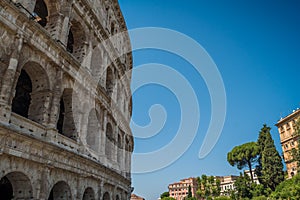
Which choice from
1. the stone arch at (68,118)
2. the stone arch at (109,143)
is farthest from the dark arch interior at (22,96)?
the stone arch at (109,143)

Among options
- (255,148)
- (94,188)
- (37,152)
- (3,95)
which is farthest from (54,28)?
(255,148)

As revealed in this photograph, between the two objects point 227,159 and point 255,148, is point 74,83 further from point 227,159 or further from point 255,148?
point 227,159

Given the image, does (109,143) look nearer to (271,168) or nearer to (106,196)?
(106,196)

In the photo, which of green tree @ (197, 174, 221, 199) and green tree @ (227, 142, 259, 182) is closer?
green tree @ (227, 142, 259, 182)

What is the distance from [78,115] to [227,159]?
1648 inches

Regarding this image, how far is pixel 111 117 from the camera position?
15797 millimetres

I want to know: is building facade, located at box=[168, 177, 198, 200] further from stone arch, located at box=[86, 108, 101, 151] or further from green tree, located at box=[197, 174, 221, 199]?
stone arch, located at box=[86, 108, 101, 151]

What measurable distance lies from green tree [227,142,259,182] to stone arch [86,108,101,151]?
34306 millimetres

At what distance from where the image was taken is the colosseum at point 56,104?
26.5ft

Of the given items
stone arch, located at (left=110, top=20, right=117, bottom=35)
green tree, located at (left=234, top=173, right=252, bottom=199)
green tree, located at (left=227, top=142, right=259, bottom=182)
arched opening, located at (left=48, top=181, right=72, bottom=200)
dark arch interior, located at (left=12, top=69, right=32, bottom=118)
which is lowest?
arched opening, located at (left=48, top=181, right=72, bottom=200)

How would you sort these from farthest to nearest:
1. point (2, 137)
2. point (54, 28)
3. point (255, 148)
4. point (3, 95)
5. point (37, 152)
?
point (255, 148) → point (54, 28) → point (37, 152) → point (3, 95) → point (2, 137)

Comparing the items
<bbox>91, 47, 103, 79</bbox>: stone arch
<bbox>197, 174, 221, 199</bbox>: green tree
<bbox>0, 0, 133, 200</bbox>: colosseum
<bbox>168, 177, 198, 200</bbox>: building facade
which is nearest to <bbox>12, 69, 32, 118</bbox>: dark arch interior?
<bbox>0, 0, 133, 200</bbox>: colosseum

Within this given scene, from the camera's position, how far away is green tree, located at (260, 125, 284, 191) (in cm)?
3353

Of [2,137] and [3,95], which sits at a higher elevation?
[3,95]
